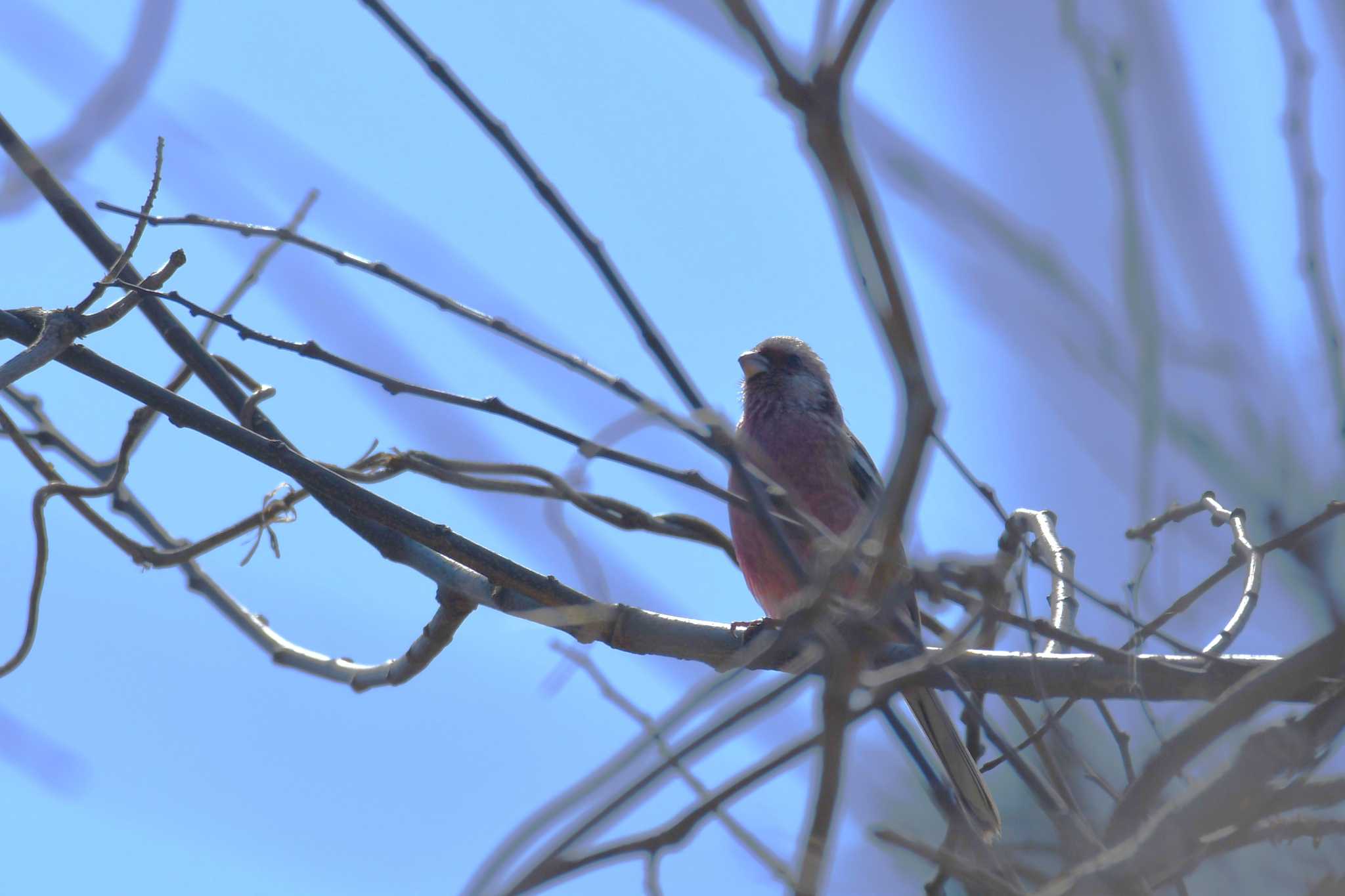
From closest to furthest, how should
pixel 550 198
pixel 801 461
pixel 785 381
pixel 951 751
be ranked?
1. pixel 550 198
2. pixel 951 751
3. pixel 801 461
4. pixel 785 381

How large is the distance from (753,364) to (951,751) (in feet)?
9.66

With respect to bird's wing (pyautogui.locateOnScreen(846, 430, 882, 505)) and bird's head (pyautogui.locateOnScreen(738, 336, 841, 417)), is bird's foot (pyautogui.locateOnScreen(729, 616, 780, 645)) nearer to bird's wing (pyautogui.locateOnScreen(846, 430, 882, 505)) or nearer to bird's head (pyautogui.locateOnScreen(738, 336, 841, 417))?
bird's wing (pyautogui.locateOnScreen(846, 430, 882, 505))

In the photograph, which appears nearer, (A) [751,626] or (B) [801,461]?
(A) [751,626]

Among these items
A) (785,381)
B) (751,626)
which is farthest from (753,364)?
(751,626)

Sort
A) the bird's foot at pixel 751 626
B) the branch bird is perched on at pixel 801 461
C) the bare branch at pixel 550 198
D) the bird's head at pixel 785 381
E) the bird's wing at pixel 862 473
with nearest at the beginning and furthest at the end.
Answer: the bare branch at pixel 550 198 < the bird's foot at pixel 751 626 < the branch bird is perched on at pixel 801 461 < the bird's wing at pixel 862 473 < the bird's head at pixel 785 381

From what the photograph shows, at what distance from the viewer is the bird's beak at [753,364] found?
261 inches

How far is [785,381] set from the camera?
6.49 meters

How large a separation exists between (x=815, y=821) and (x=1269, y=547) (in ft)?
2.44

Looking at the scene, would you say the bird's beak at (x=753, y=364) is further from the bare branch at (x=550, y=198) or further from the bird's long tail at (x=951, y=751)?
the bare branch at (x=550, y=198)

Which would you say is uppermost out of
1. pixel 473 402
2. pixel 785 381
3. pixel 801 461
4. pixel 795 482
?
pixel 785 381

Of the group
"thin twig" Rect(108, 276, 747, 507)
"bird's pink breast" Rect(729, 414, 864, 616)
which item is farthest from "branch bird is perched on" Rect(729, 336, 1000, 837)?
"thin twig" Rect(108, 276, 747, 507)

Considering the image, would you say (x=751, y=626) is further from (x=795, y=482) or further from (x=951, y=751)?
(x=795, y=482)

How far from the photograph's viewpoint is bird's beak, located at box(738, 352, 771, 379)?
662cm

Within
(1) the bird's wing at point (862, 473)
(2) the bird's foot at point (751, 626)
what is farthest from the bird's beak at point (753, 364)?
(2) the bird's foot at point (751, 626)
